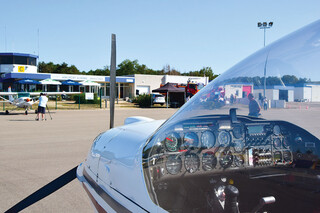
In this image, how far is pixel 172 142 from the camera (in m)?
2.03

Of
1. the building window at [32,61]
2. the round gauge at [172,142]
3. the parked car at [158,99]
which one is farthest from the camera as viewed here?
the building window at [32,61]

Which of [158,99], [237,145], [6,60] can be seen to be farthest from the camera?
[6,60]

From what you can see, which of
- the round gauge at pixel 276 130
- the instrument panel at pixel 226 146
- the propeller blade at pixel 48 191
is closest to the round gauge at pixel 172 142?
the instrument panel at pixel 226 146

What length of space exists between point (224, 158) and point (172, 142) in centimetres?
46

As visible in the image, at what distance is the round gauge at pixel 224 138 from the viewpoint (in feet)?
6.79

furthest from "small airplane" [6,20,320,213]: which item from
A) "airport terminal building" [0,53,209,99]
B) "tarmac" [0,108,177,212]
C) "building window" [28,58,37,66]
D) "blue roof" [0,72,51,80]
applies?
"building window" [28,58,37,66]

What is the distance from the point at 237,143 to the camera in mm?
→ 2143

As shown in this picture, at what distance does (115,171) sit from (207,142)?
72 centimetres

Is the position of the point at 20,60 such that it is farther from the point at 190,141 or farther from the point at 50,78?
the point at 190,141

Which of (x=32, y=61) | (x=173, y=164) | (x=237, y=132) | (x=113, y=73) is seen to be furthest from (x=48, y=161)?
(x=32, y=61)

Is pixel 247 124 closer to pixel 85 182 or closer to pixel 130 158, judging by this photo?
pixel 130 158

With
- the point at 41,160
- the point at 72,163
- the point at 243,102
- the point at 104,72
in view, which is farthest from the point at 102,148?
the point at 104,72

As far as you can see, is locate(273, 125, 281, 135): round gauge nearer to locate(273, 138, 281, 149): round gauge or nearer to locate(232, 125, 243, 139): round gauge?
locate(273, 138, 281, 149): round gauge

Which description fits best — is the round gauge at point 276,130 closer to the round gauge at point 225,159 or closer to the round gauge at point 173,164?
the round gauge at point 225,159
